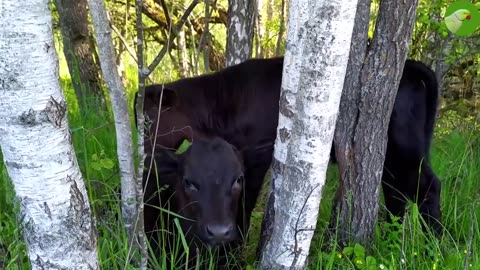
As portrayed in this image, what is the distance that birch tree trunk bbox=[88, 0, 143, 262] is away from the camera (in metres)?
2.61

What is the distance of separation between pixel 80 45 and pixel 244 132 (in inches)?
81.8

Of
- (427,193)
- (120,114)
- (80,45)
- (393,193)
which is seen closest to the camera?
(120,114)

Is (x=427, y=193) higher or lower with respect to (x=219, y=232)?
lower

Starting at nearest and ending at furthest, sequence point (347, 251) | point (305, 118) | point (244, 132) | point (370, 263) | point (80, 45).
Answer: point (305, 118), point (370, 263), point (347, 251), point (244, 132), point (80, 45)

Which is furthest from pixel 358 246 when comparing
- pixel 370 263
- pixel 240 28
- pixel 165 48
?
Result: pixel 240 28

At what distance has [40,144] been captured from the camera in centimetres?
232

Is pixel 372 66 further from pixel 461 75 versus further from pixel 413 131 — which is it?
pixel 461 75

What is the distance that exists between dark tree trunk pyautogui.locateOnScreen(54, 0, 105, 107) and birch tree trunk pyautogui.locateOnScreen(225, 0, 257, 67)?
3.91 ft

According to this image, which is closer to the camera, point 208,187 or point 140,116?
point 140,116

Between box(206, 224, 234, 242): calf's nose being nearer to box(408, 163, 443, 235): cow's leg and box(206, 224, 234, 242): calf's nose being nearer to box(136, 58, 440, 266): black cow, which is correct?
box(136, 58, 440, 266): black cow

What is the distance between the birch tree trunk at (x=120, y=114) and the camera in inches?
103

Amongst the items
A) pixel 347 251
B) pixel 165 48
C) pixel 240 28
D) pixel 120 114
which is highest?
pixel 165 48

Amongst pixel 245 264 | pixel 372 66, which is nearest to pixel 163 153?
pixel 245 264

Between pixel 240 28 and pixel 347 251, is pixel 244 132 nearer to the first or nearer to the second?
pixel 240 28
